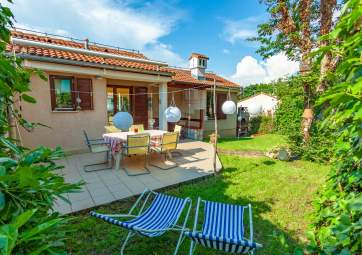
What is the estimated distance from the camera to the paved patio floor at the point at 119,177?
435cm

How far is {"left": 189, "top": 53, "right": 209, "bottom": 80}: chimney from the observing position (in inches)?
553

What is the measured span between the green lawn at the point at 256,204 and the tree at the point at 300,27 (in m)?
2.48

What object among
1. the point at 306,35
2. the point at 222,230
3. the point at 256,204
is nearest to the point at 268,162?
the point at 256,204

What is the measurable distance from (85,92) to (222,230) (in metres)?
7.52

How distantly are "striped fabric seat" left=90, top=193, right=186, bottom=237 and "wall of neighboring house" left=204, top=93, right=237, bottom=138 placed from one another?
9766 millimetres

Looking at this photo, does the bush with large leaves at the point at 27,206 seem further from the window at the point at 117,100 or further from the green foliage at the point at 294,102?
the window at the point at 117,100

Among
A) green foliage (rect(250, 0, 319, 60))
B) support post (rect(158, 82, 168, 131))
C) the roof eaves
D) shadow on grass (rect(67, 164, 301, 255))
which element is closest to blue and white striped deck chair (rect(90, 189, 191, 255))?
shadow on grass (rect(67, 164, 301, 255))

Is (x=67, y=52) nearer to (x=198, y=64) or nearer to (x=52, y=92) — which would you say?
(x=52, y=92)

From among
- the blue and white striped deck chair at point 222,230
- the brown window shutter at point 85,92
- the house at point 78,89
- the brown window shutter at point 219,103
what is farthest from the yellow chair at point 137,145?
the brown window shutter at point 219,103

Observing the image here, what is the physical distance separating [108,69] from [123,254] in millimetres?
7112

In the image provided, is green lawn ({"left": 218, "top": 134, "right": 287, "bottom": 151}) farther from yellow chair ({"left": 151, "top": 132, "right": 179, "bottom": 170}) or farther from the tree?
yellow chair ({"left": 151, "top": 132, "right": 179, "bottom": 170})

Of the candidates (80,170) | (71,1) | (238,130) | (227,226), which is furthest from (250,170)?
(238,130)

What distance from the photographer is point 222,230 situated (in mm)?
2975

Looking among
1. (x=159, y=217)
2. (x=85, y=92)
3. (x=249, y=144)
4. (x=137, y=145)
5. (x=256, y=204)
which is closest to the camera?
(x=159, y=217)
